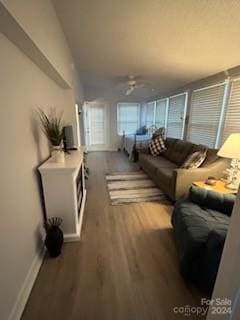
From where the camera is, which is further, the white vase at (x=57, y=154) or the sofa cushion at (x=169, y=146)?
the sofa cushion at (x=169, y=146)

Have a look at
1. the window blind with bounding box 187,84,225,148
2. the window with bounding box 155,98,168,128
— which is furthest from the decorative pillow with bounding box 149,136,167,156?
the window with bounding box 155,98,168,128

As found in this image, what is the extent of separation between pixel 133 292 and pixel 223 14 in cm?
268

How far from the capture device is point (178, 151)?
388cm

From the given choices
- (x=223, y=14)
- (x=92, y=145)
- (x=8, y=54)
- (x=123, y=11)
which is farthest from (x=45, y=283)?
(x=92, y=145)

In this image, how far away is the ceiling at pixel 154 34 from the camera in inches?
63.8

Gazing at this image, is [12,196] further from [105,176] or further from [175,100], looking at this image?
[175,100]

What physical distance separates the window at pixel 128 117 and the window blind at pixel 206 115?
12.8 ft

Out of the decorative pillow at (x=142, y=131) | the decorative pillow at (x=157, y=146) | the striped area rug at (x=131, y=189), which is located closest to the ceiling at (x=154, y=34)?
the decorative pillow at (x=157, y=146)

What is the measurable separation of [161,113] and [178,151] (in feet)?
8.44

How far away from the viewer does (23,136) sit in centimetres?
143

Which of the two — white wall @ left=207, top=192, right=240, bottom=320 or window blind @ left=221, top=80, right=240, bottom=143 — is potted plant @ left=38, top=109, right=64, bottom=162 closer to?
white wall @ left=207, top=192, right=240, bottom=320

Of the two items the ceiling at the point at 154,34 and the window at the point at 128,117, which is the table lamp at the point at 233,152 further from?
the window at the point at 128,117

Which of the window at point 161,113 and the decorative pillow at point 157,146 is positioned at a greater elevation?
the window at point 161,113

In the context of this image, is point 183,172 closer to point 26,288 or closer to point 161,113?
point 26,288
